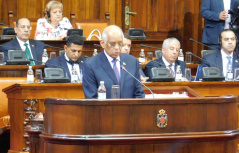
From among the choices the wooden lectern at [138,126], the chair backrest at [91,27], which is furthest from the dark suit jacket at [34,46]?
the wooden lectern at [138,126]

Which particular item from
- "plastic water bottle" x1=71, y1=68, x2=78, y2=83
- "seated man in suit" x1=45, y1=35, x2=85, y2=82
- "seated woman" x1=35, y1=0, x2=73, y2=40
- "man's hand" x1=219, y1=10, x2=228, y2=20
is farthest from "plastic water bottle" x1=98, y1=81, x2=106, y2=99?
"man's hand" x1=219, y1=10, x2=228, y2=20

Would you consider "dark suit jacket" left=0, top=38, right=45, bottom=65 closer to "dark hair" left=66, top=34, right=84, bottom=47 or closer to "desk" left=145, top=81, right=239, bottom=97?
"dark hair" left=66, top=34, right=84, bottom=47

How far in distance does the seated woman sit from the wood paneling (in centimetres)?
145

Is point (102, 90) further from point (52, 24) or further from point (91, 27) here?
point (91, 27)

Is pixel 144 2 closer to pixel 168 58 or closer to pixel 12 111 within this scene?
pixel 168 58

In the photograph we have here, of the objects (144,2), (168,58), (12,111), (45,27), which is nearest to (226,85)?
(168,58)

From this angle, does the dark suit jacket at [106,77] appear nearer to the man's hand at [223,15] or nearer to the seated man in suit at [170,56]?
the seated man in suit at [170,56]

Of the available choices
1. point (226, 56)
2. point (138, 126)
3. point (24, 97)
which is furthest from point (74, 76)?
point (138, 126)

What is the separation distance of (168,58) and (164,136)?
291 centimetres

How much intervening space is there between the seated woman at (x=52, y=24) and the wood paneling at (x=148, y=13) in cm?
145

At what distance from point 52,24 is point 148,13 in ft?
7.37

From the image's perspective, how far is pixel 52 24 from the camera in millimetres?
7488

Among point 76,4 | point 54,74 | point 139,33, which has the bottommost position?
point 54,74

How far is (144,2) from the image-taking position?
9188 mm
